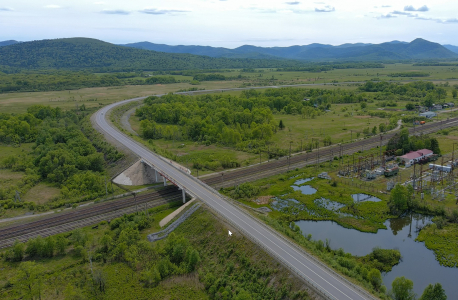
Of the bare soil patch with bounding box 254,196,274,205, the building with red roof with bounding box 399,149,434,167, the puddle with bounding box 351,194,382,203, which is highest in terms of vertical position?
the building with red roof with bounding box 399,149,434,167

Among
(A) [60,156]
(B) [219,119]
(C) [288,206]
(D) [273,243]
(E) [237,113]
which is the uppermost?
(E) [237,113]

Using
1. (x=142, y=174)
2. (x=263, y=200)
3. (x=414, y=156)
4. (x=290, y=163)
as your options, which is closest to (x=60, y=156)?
(x=142, y=174)

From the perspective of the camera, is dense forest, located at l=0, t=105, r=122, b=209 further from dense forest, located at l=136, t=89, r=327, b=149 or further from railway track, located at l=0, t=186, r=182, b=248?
dense forest, located at l=136, t=89, r=327, b=149

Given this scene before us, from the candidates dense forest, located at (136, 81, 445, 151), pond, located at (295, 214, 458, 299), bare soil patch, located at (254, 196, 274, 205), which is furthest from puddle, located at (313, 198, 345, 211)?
dense forest, located at (136, 81, 445, 151)

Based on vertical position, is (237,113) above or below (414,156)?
above

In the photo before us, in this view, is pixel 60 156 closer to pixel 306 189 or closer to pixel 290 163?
pixel 290 163

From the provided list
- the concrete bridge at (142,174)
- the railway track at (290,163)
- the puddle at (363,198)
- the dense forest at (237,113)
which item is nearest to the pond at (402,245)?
the puddle at (363,198)

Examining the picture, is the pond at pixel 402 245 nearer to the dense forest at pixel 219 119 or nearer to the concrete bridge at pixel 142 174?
the concrete bridge at pixel 142 174
